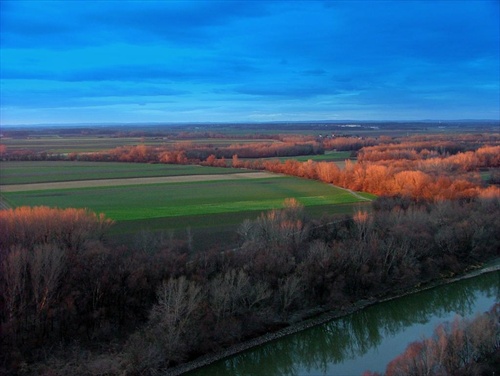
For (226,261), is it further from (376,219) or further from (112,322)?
(376,219)

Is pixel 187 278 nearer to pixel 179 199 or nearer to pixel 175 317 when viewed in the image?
pixel 175 317

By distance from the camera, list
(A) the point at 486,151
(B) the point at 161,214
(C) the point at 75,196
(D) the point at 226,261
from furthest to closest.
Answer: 1. (A) the point at 486,151
2. (C) the point at 75,196
3. (B) the point at 161,214
4. (D) the point at 226,261

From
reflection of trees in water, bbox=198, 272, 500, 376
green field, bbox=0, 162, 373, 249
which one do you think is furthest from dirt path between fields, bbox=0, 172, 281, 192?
reflection of trees in water, bbox=198, 272, 500, 376

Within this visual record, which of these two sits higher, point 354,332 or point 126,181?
point 126,181

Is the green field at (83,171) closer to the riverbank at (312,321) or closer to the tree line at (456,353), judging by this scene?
the riverbank at (312,321)

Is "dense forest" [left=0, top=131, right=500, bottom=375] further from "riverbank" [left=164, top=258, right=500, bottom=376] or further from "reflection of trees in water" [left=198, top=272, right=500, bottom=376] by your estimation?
"reflection of trees in water" [left=198, top=272, right=500, bottom=376]

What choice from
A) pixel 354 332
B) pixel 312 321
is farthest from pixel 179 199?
pixel 354 332

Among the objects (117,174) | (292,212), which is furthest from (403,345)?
(117,174)
